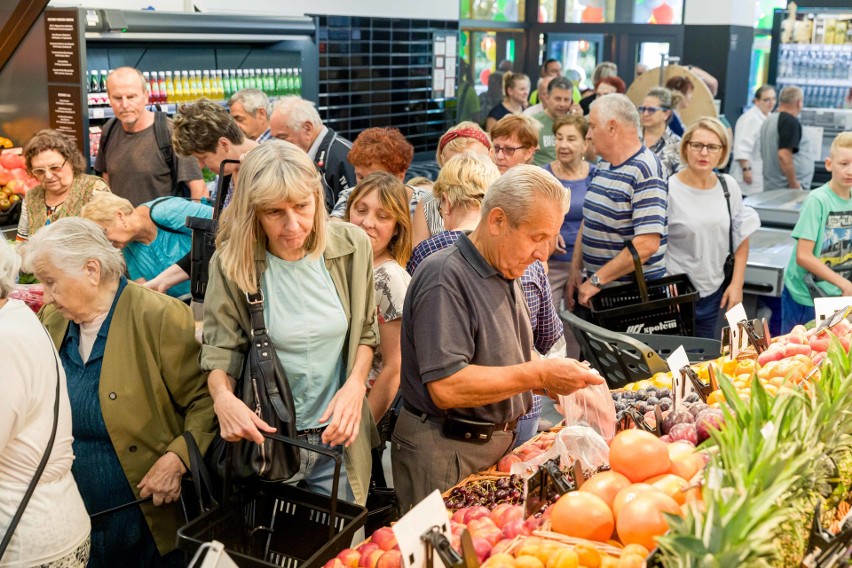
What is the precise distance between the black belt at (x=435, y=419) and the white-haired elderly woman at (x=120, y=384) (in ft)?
2.16

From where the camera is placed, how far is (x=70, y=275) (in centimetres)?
274

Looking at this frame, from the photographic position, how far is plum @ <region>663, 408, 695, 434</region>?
8.31 ft

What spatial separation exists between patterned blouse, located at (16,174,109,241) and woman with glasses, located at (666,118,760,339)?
10.1 feet

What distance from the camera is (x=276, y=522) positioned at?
2.64m

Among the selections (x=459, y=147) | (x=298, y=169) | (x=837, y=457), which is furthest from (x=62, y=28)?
(x=837, y=457)

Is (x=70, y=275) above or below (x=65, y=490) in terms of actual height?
above

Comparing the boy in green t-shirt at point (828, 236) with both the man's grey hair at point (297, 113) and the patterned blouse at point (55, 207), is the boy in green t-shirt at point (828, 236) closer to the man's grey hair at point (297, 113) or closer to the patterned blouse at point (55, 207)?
the man's grey hair at point (297, 113)

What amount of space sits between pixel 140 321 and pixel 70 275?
25 centimetres

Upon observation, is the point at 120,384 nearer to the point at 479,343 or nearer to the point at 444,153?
the point at 479,343

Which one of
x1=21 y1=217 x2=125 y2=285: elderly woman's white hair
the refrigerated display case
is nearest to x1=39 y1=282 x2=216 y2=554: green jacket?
x1=21 y1=217 x2=125 y2=285: elderly woman's white hair

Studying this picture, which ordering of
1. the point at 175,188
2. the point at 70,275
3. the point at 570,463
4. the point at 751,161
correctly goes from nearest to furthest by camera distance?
the point at 570,463 < the point at 70,275 < the point at 175,188 < the point at 751,161

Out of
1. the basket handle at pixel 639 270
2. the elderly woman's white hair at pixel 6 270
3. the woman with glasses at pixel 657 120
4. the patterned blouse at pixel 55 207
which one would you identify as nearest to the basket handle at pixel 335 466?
the elderly woman's white hair at pixel 6 270

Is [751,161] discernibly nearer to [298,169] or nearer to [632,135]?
[632,135]

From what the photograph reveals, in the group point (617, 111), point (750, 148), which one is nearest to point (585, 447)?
point (617, 111)
